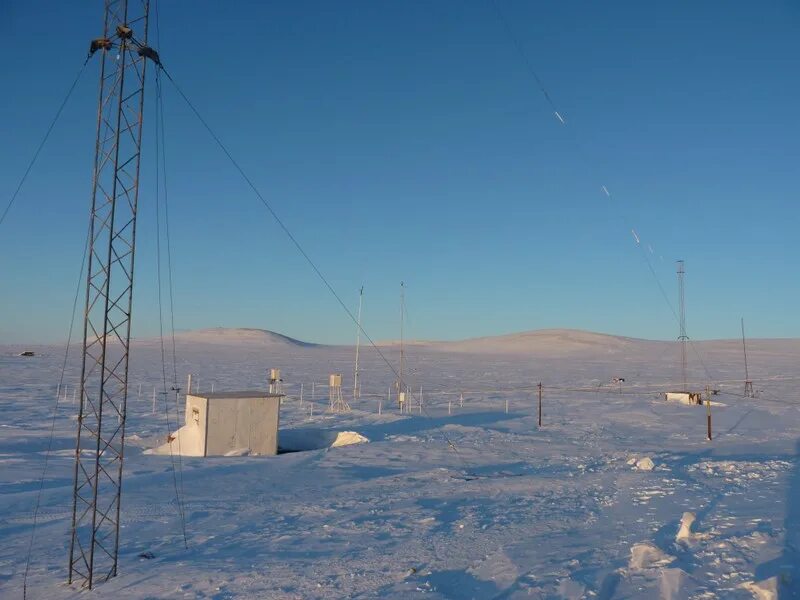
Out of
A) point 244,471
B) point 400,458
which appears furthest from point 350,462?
point 244,471

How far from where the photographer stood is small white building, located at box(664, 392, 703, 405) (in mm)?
37844

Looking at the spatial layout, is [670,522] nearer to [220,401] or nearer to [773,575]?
[773,575]

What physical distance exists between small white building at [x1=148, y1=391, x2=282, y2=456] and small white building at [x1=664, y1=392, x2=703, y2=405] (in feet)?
90.3

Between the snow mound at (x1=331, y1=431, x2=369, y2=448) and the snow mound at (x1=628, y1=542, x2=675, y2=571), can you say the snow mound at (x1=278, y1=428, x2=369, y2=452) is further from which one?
the snow mound at (x1=628, y1=542, x2=675, y2=571)

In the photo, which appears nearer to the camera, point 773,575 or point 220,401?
point 773,575

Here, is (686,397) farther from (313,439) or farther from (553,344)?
(553,344)

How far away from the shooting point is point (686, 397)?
38.8 m

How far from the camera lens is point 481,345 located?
A: 17875 centimetres

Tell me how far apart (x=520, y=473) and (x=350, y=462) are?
523cm

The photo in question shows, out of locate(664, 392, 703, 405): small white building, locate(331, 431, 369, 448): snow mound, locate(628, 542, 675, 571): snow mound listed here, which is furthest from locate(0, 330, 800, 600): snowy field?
locate(664, 392, 703, 405): small white building

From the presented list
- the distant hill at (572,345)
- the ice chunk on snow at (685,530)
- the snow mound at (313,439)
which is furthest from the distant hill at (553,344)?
the ice chunk on snow at (685,530)

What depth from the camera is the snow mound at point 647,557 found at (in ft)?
31.9

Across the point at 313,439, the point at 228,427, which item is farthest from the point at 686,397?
the point at 228,427

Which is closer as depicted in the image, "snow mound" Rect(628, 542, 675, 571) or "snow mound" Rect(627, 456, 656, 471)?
"snow mound" Rect(628, 542, 675, 571)
